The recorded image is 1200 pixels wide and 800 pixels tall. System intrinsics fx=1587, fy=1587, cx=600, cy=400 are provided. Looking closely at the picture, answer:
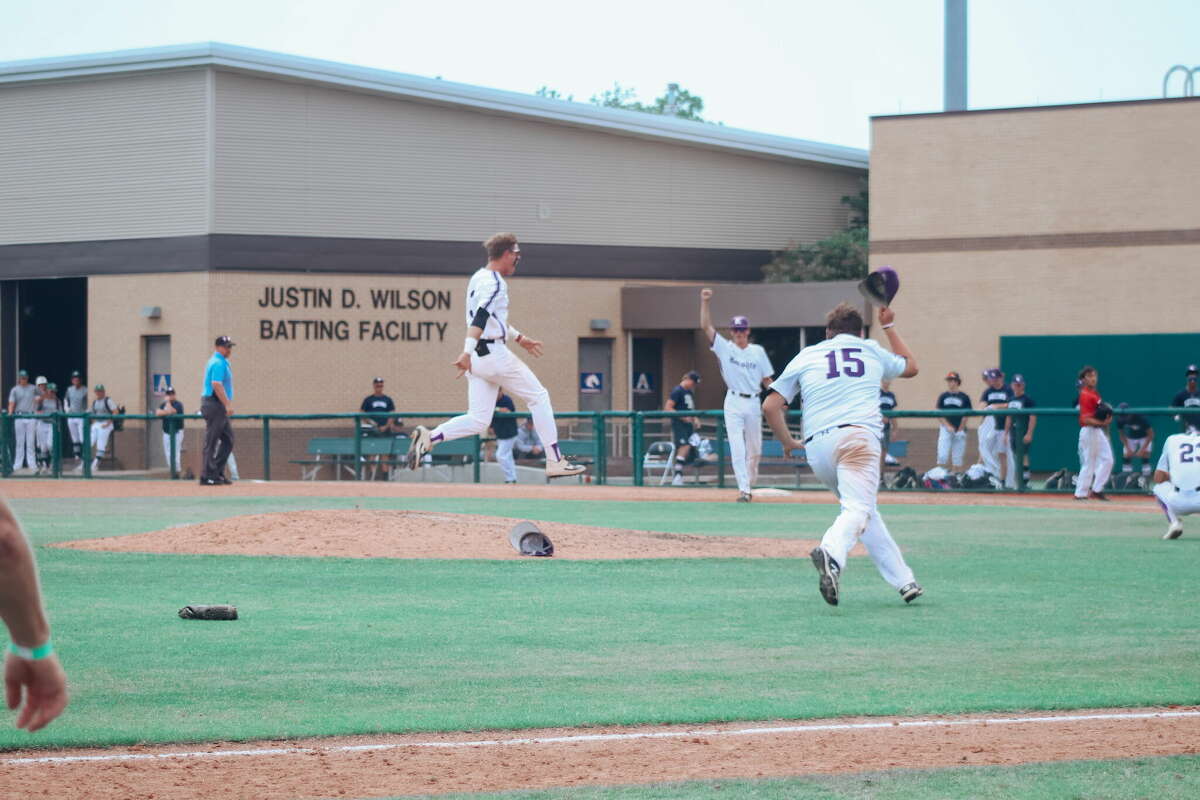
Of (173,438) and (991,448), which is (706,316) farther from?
(173,438)

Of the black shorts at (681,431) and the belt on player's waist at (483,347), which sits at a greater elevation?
the belt on player's waist at (483,347)

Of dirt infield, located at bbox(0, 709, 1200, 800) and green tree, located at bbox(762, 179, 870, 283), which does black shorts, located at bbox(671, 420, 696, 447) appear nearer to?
green tree, located at bbox(762, 179, 870, 283)

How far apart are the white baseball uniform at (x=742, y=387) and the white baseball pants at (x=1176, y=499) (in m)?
5.49

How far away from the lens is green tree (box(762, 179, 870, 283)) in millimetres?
39031

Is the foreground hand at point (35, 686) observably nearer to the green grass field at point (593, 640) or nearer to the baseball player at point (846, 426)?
the green grass field at point (593, 640)

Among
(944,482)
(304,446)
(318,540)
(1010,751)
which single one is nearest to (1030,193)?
(944,482)

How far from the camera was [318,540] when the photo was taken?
1391 cm

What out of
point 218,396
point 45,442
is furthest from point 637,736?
point 45,442

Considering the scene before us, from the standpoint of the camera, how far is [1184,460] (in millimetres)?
14820

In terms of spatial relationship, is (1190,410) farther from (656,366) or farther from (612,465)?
(656,366)

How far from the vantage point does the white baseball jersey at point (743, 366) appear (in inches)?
775

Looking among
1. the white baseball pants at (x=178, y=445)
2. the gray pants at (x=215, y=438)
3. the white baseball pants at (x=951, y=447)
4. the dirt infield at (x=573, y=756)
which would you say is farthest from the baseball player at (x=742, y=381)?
the dirt infield at (x=573, y=756)

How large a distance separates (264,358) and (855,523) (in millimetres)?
24760

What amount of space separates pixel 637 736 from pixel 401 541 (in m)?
7.46
